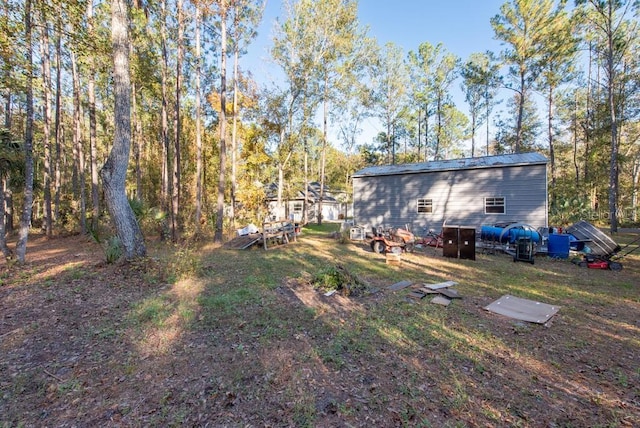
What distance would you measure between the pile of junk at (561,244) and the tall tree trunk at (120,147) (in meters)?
11.7

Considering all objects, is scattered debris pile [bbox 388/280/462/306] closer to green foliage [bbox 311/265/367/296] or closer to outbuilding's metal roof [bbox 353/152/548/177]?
green foliage [bbox 311/265/367/296]

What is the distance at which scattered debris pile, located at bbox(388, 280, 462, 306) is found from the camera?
219 inches

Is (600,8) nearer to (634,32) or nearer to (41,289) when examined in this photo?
(634,32)

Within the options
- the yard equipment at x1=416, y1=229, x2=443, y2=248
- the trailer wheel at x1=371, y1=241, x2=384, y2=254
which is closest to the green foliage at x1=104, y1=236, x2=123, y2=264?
the trailer wheel at x1=371, y1=241, x2=384, y2=254

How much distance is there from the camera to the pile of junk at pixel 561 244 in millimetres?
8453

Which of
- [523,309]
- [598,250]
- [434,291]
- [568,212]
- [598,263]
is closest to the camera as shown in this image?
[523,309]

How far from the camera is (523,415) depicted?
2.54 metres

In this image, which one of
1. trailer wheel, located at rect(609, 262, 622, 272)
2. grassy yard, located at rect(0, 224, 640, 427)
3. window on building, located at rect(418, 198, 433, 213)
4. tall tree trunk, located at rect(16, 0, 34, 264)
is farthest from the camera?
window on building, located at rect(418, 198, 433, 213)

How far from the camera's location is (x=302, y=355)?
354 cm

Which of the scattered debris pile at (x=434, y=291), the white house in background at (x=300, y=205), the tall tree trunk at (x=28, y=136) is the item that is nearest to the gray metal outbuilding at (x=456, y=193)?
the scattered debris pile at (x=434, y=291)

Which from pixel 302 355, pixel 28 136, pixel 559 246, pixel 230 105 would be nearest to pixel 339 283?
pixel 302 355

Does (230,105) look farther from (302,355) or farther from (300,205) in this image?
(302,355)

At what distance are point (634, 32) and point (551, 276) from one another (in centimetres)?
1949

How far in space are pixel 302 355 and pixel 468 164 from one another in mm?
13630
